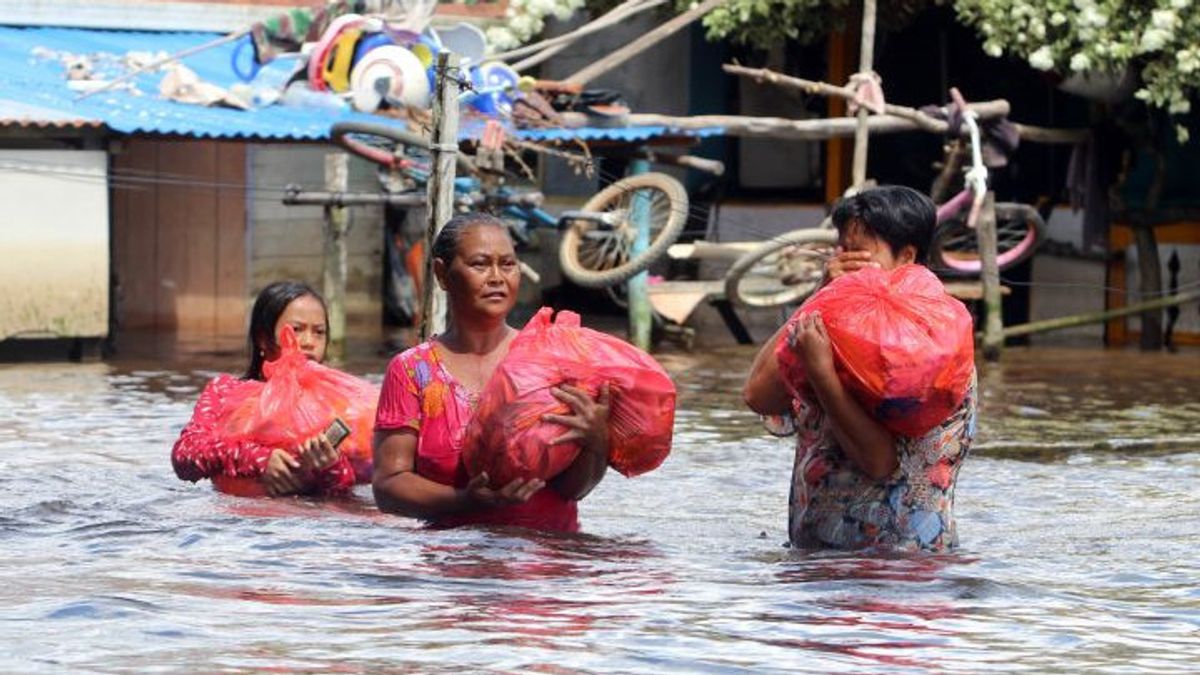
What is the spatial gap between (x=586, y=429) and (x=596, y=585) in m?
0.66

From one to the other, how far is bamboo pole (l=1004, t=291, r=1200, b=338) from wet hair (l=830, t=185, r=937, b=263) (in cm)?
1284

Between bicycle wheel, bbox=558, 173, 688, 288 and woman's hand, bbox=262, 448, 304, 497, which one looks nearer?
woman's hand, bbox=262, 448, 304, 497

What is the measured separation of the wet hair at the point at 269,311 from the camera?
28.7 ft

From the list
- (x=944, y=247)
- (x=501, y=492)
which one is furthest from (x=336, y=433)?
(x=944, y=247)

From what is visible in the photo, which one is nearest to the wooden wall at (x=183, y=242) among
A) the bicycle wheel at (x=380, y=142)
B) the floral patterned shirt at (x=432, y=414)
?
the bicycle wheel at (x=380, y=142)

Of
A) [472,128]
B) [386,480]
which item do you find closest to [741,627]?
[386,480]

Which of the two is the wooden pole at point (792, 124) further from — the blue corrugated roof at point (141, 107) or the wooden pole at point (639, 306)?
the wooden pole at point (639, 306)

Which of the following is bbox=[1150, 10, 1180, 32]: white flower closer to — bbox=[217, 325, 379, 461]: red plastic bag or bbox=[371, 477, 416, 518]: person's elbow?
bbox=[217, 325, 379, 461]: red plastic bag

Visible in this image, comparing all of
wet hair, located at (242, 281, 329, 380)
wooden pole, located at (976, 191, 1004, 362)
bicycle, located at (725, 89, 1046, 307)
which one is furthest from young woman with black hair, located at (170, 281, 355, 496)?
wooden pole, located at (976, 191, 1004, 362)

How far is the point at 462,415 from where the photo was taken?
7.06 meters

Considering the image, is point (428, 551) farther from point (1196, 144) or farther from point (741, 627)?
point (1196, 144)

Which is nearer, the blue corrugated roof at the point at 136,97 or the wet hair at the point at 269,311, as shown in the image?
the wet hair at the point at 269,311

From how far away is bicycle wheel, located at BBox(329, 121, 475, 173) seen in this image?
584 inches

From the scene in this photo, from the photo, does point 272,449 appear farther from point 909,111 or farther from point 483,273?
point 909,111
